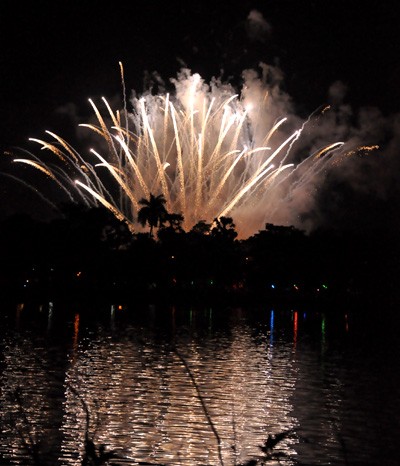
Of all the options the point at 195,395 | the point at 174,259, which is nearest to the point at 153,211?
the point at 174,259

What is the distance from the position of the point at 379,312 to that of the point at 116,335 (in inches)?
1728

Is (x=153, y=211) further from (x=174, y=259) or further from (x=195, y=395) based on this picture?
(x=195, y=395)

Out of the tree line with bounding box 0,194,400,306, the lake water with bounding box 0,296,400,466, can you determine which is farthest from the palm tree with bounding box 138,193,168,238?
the lake water with bounding box 0,296,400,466

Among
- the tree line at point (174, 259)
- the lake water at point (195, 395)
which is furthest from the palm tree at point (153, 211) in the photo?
the lake water at point (195, 395)

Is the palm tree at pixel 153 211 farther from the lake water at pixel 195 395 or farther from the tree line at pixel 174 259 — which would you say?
Result: the lake water at pixel 195 395

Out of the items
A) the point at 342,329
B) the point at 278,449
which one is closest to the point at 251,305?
the point at 342,329

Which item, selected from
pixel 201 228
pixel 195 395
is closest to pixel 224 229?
pixel 201 228

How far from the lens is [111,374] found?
90.0 feet

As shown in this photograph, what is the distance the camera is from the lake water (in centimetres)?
1688

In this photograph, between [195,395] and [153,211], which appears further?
[153,211]

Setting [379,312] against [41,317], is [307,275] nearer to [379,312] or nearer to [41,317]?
[379,312]

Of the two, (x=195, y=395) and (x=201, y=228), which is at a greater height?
(x=201, y=228)

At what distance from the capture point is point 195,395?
23.4m

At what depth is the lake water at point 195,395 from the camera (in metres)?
16.9
